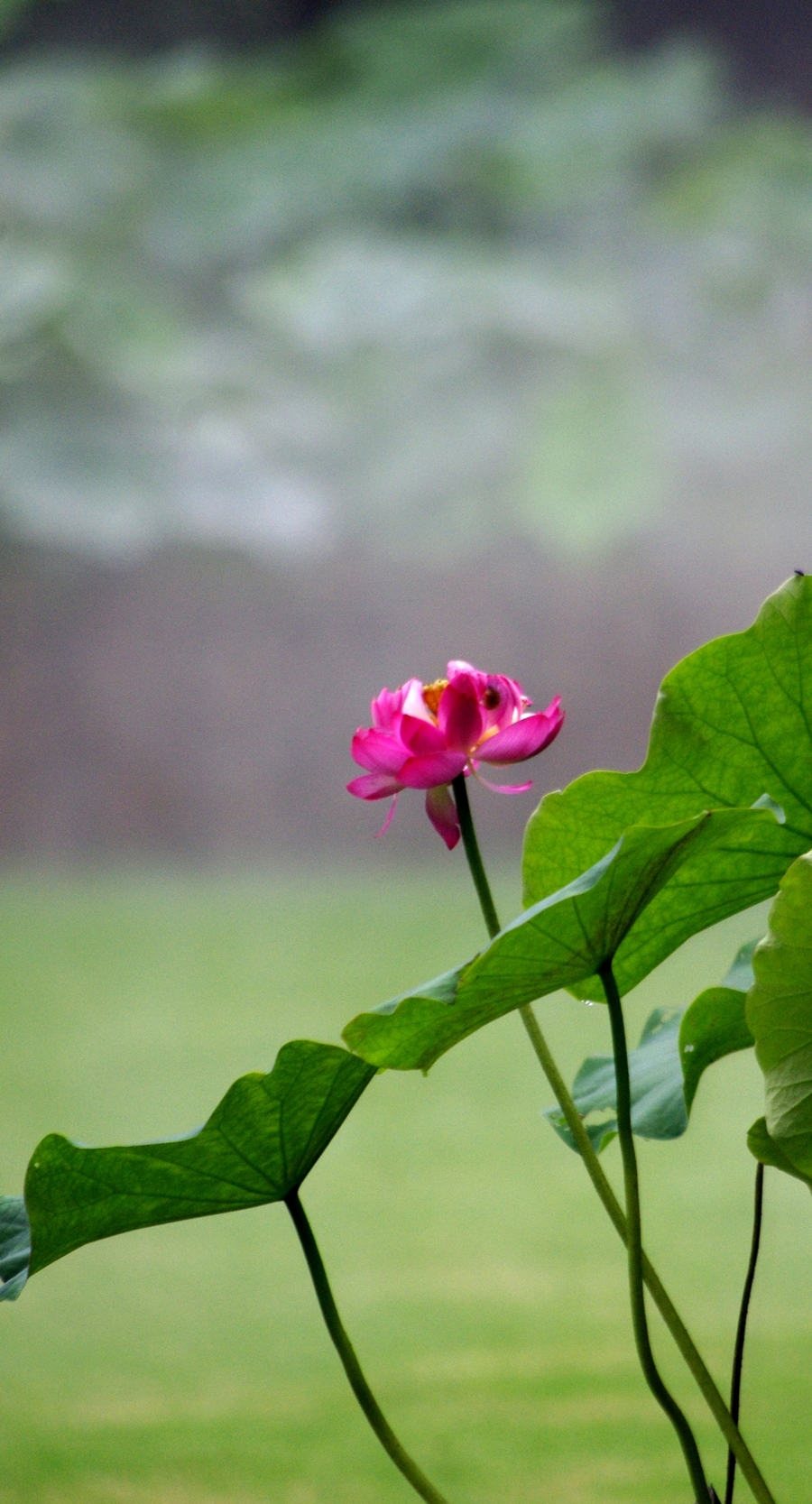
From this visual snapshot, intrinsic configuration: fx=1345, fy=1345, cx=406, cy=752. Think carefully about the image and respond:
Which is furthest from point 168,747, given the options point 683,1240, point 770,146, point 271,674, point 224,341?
point 770,146

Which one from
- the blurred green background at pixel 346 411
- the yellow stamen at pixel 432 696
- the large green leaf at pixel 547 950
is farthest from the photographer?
the blurred green background at pixel 346 411

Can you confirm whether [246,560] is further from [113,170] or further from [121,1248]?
[121,1248]

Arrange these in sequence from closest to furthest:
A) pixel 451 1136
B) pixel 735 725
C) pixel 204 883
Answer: pixel 735 725 < pixel 451 1136 < pixel 204 883

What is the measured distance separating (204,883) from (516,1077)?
3.10ft

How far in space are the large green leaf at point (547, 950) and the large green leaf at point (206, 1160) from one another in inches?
1.1

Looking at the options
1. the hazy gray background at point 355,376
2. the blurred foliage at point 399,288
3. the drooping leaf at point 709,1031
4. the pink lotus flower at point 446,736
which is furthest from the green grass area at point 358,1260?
the pink lotus flower at point 446,736

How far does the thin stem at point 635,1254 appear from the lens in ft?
1.23

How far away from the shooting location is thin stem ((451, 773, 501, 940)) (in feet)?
1.38

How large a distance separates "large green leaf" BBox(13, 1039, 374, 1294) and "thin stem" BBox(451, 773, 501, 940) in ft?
0.20

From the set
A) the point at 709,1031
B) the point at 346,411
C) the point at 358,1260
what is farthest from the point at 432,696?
the point at 346,411

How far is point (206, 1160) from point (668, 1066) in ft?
0.67

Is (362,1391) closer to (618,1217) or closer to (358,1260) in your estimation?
(618,1217)

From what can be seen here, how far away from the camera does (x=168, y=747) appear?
3084 mm

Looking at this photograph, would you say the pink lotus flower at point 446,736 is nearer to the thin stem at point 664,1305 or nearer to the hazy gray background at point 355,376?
the thin stem at point 664,1305
